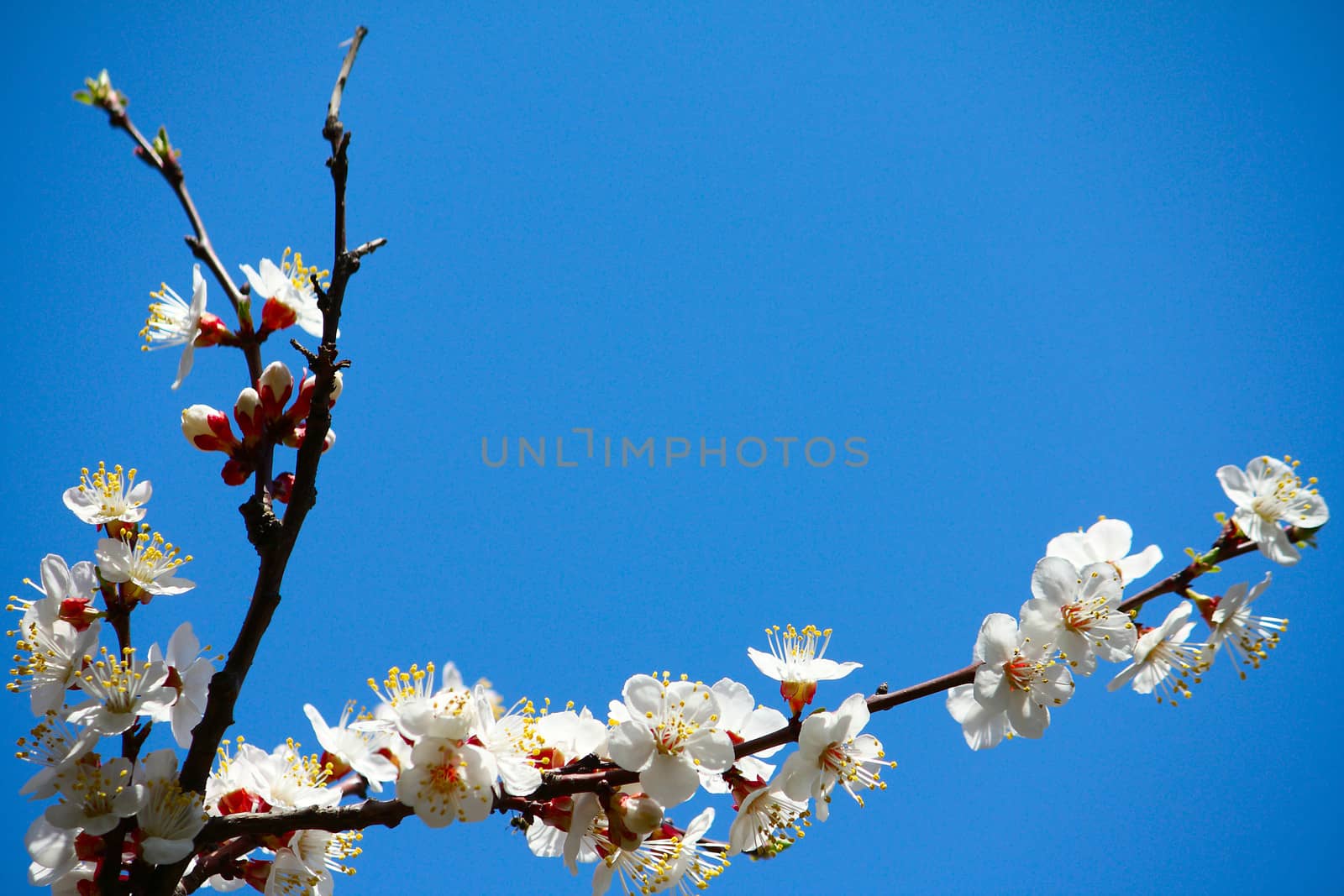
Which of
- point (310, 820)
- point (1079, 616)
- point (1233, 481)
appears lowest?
point (310, 820)

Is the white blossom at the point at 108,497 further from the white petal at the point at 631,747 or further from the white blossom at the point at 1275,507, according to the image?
the white blossom at the point at 1275,507

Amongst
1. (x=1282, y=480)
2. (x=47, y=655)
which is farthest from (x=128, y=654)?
(x=1282, y=480)

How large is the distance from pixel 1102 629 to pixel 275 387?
55.9 inches

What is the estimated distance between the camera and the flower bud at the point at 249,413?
56.8 inches

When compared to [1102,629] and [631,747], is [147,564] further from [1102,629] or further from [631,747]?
[1102,629]

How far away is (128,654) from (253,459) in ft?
1.22

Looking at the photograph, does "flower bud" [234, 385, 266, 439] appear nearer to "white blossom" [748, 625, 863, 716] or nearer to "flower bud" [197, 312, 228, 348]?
"flower bud" [197, 312, 228, 348]

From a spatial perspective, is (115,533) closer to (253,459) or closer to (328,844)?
(253,459)

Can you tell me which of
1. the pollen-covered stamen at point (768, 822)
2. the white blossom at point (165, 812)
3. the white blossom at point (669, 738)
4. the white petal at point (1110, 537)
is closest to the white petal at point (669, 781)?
the white blossom at point (669, 738)

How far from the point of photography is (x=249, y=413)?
1.45 meters

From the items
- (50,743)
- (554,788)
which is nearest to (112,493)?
(50,743)

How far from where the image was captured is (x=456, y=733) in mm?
1388

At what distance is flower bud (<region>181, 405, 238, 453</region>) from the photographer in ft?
4.86

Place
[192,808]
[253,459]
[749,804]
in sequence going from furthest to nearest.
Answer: [749,804] < [253,459] < [192,808]
